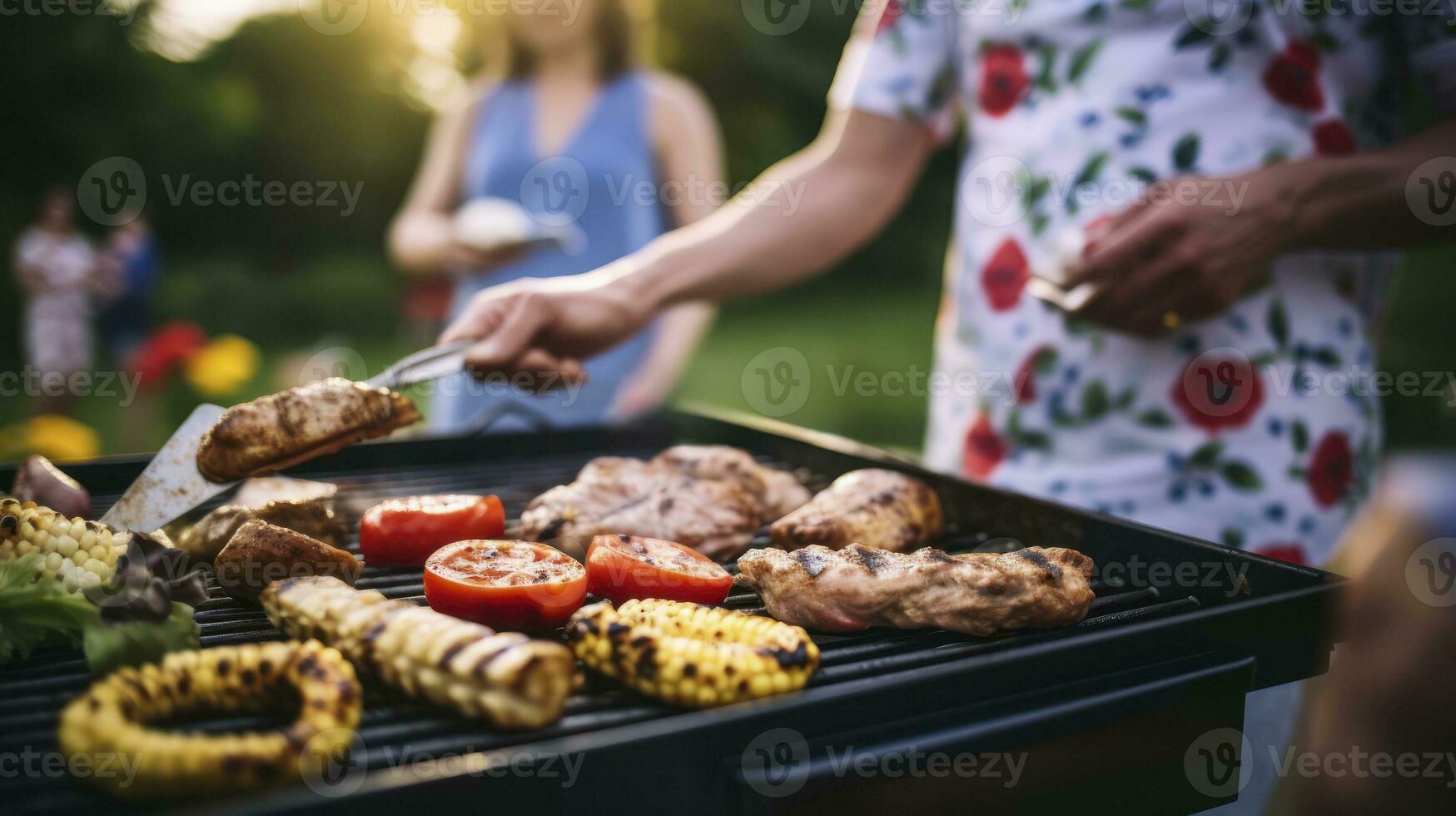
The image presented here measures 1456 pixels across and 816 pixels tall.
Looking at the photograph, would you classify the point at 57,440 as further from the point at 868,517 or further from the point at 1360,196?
the point at 1360,196

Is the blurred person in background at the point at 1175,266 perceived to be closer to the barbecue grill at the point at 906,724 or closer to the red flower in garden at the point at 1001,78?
the red flower in garden at the point at 1001,78

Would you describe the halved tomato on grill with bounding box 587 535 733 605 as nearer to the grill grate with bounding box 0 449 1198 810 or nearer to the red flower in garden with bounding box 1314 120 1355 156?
the grill grate with bounding box 0 449 1198 810

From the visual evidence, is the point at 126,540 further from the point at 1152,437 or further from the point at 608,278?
the point at 1152,437

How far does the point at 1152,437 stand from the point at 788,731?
1809 millimetres

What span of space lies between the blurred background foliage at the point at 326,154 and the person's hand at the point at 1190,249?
34.0ft

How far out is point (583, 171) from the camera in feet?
16.6

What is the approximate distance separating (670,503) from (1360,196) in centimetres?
188

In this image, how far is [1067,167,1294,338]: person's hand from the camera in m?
2.43

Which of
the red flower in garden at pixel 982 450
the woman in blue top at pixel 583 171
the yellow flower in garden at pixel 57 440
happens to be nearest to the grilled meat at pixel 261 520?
the red flower in garden at pixel 982 450

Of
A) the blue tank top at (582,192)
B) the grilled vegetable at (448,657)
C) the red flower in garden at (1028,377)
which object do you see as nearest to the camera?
the grilled vegetable at (448,657)

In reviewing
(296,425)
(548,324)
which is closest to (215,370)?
(548,324)

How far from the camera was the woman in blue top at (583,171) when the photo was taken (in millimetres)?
5008

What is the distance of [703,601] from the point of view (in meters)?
2.09

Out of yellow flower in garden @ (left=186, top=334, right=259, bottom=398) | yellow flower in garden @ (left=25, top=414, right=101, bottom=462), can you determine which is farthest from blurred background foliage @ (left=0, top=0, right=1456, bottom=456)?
yellow flower in garden @ (left=25, top=414, right=101, bottom=462)
